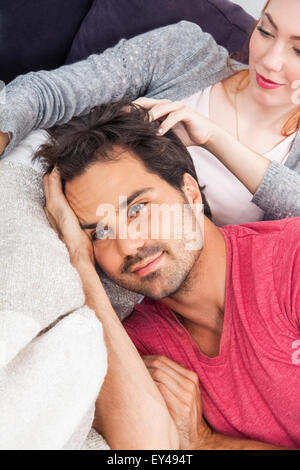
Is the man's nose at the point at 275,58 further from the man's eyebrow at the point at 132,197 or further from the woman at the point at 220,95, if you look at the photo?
the man's eyebrow at the point at 132,197

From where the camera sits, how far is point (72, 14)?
127 centimetres

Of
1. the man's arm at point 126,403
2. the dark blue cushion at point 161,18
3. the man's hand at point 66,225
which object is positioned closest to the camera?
the man's arm at point 126,403

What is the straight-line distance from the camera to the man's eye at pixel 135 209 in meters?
0.85

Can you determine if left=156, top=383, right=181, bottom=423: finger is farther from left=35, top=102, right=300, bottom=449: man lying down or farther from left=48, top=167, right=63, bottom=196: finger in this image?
left=48, top=167, right=63, bottom=196: finger

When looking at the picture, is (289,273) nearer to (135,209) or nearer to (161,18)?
(135,209)

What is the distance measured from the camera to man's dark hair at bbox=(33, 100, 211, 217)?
34.2 inches

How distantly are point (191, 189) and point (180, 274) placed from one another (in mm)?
175

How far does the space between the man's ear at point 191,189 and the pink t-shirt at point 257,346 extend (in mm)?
82

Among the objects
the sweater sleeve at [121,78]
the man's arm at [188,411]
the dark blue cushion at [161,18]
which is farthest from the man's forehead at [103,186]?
the dark blue cushion at [161,18]

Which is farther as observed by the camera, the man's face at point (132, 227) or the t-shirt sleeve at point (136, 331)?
the t-shirt sleeve at point (136, 331)

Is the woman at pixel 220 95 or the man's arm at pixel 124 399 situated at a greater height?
the woman at pixel 220 95

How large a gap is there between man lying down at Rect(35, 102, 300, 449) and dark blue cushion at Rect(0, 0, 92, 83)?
1.47ft

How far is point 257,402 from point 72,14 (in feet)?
3.32

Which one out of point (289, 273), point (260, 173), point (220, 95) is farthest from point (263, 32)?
point (289, 273)
